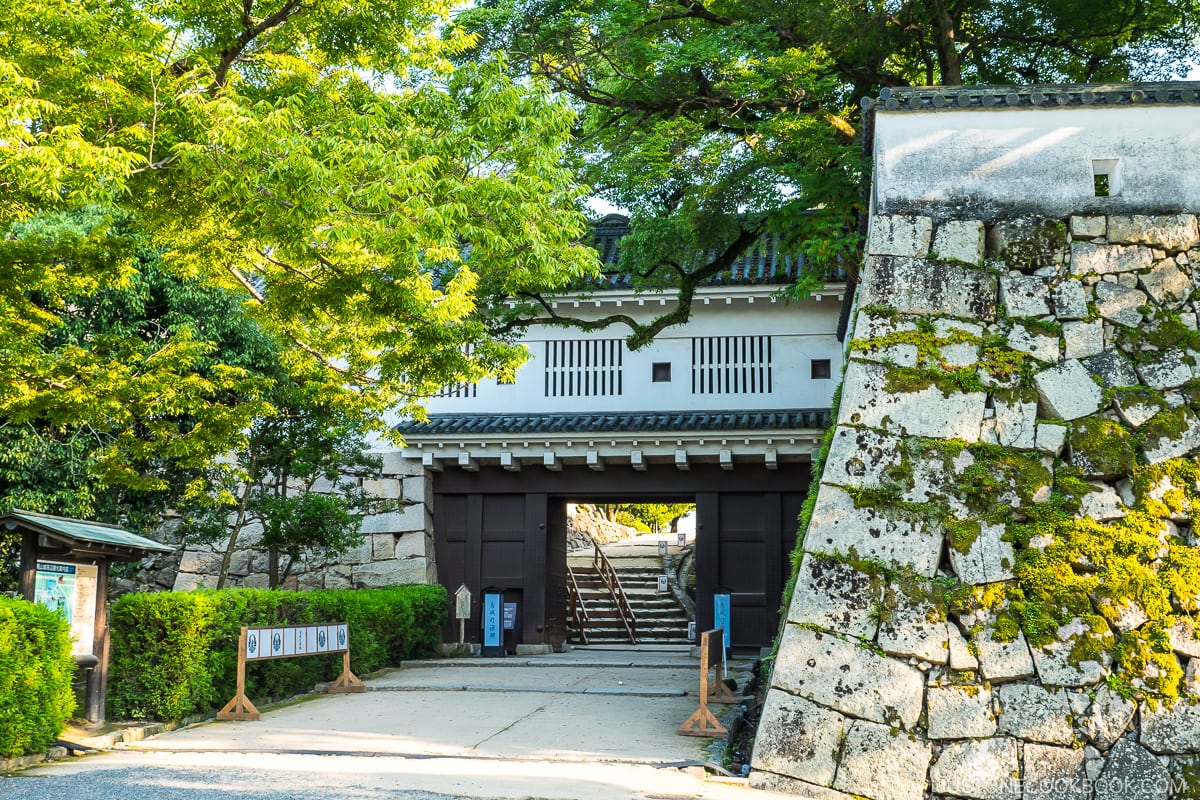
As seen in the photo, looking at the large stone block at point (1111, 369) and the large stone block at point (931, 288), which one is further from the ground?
the large stone block at point (931, 288)

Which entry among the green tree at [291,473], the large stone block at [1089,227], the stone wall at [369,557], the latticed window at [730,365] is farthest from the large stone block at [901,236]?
the stone wall at [369,557]

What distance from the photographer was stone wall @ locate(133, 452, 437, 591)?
16984 millimetres

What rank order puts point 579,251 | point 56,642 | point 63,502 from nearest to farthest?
1. point 56,642
2. point 579,251
3. point 63,502

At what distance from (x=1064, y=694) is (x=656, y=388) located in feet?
35.4

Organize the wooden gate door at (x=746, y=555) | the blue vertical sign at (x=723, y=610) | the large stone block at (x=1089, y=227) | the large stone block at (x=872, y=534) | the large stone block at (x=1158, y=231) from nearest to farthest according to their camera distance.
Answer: the large stone block at (x=872, y=534)
the large stone block at (x=1158, y=231)
the large stone block at (x=1089, y=227)
the blue vertical sign at (x=723, y=610)
the wooden gate door at (x=746, y=555)

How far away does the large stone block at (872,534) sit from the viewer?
7.38 m

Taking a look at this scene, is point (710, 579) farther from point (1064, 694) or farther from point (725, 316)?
point (1064, 694)

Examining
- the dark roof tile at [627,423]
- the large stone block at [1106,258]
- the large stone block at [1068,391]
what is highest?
the large stone block at [1106,258]

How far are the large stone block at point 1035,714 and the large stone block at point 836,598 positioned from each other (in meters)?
1.01

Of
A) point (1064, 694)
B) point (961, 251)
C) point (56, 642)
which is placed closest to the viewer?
point (1064, 694)

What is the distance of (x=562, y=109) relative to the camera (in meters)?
9.05

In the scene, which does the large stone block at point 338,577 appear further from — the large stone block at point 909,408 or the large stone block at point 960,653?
the large stone block at point 960,653

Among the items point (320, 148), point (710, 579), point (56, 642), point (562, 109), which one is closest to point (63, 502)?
point (56, 642)

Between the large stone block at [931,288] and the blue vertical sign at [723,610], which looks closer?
the large stone block at [931,288]
